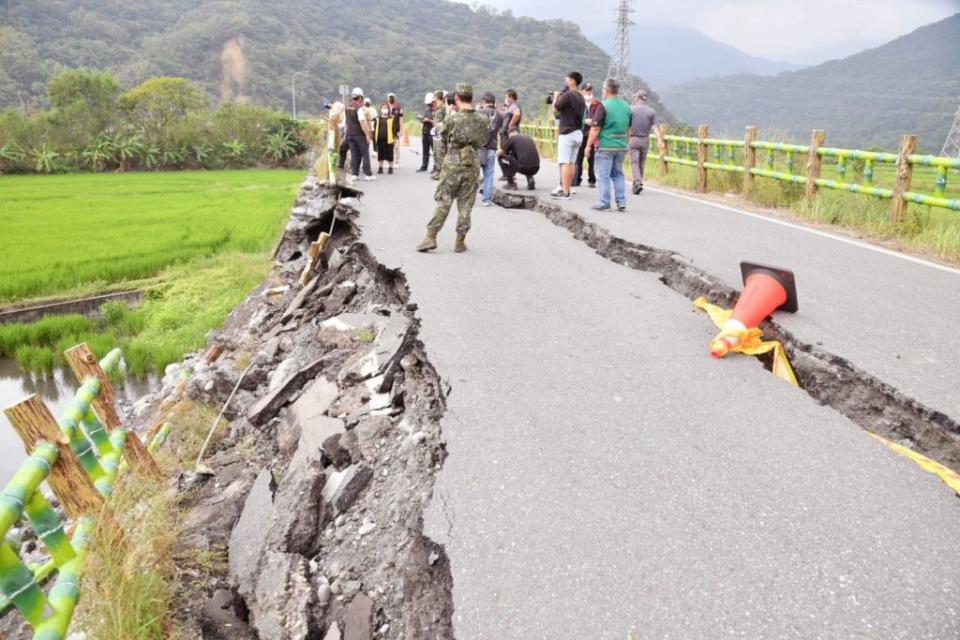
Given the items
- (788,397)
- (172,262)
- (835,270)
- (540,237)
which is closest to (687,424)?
(788,397)

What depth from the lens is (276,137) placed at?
1455 inches

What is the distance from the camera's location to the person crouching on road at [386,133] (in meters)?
15.3

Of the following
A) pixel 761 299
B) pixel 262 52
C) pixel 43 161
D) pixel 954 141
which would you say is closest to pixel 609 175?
A: pixel 761 299

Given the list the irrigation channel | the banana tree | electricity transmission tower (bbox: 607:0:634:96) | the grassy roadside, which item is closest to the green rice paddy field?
the grassy roadside

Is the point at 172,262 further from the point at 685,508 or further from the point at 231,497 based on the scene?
the point at 685,508

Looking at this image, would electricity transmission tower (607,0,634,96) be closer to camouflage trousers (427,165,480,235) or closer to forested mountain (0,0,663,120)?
forested mountain (0,0,663,120)

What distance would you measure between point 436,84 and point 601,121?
272 feet

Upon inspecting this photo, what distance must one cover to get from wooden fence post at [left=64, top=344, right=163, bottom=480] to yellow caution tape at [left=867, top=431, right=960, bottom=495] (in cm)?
401

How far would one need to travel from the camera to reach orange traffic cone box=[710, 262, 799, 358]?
16.2 feet

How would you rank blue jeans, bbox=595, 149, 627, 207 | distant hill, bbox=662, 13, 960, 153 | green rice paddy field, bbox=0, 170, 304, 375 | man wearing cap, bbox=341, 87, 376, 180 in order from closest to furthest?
blue jeans, bbox=595, 149, 627, 207
green rice paddy field, bbox=0, 170, 304, 375
man wearing cap, bbox=341, 87, 376, 180
distant hill, bbox=662, 13, 960, 153

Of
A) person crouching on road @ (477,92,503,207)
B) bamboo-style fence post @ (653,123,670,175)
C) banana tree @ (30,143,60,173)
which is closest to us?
person crouching on road @ (477,92,503,207)

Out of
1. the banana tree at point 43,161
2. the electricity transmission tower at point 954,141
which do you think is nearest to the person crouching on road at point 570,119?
the banana tree at point 43,161

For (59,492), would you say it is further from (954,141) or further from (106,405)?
(954,141)

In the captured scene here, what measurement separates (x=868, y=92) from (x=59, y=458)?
6505 inches
